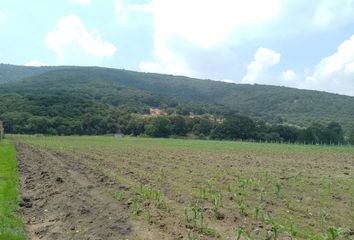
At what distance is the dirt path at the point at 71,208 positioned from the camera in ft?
39.4

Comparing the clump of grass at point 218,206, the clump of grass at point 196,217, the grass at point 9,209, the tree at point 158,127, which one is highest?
the tree at point 158,127

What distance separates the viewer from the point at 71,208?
48.3ft

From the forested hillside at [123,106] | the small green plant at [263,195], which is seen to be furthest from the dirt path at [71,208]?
the forested hillside at [123,106]

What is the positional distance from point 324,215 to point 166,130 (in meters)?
106

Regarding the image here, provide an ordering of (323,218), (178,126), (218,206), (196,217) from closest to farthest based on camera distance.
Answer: (196,217), (323,218), (218,206), (178,126)

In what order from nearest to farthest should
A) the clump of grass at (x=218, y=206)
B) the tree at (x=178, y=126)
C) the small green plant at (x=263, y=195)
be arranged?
the clump of grass at (x=218, y=206) → the small green plant at (x=263, y=195) → the tree at (x=178, y=126)

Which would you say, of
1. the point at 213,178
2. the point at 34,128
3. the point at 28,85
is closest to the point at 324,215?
the point at 213,178

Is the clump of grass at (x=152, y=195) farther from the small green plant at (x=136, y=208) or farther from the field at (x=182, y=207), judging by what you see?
the small green plant at (x=136, y=208)

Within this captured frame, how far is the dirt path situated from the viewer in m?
12.0

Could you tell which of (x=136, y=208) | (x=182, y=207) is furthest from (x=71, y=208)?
(x=182, y=207)

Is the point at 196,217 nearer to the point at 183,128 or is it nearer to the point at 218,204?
the point at 218,204

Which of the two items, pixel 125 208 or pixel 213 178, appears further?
pixel 213 178

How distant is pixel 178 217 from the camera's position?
12859mm

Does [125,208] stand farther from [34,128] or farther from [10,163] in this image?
[34,128]
